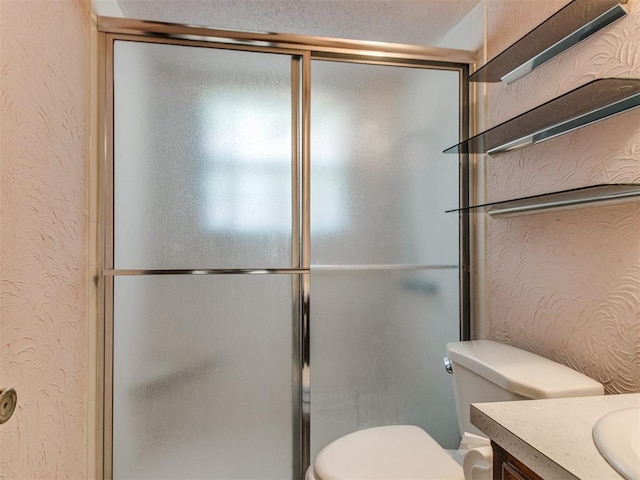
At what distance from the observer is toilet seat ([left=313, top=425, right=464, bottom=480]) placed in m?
1.19

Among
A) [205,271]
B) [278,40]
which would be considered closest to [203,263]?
[205,271]

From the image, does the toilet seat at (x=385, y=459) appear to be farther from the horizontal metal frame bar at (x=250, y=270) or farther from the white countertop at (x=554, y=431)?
the horizontal metal frame bar at (x=250, y=270)

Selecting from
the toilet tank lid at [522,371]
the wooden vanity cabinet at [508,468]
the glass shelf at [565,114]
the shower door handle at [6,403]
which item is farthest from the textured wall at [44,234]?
the glass shelf at [565,114]

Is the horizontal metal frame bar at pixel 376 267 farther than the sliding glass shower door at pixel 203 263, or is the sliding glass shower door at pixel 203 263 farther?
the horizontal metal frame bar at pixel 376 267

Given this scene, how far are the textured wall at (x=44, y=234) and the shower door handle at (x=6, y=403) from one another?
6 centimetres

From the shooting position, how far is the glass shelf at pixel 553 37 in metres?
1.12

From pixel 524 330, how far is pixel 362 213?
2.44 ft

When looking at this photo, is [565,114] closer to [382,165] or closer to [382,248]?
[382,165]

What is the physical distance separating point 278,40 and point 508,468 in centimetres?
155

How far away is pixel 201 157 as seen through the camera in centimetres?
158

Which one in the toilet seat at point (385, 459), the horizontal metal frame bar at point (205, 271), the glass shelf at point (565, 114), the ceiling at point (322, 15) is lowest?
the toilet seat at point (385, 459)

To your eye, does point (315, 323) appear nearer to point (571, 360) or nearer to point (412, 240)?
point (412, 240)

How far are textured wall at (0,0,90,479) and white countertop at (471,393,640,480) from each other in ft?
3.31

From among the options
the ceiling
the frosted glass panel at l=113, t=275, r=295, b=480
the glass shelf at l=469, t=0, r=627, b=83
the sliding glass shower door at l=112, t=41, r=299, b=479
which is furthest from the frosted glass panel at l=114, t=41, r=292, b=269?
the glass shelf at l=469, t=0, r=627, b=83
